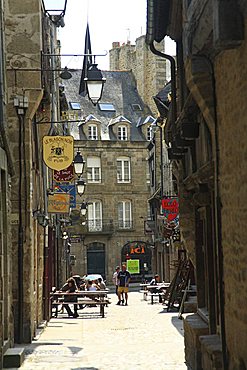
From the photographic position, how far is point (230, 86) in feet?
25.5

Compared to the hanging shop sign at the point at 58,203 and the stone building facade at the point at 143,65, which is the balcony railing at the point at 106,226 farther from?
the hanging shop sign at the point at 58,203

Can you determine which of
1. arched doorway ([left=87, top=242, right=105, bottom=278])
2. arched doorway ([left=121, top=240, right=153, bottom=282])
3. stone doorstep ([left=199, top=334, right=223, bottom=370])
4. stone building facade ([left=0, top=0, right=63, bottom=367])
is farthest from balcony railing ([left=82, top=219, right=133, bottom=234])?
stone doorstep ([left=199, top=334, right=223, bottom=370])

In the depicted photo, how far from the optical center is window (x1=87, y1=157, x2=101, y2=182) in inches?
2208

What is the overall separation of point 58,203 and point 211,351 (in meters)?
12.3

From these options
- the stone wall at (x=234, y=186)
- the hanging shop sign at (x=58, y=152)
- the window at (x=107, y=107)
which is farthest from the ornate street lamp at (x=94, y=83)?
the window at (x=107, y=107)

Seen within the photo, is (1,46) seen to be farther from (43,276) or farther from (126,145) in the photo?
(126,145)

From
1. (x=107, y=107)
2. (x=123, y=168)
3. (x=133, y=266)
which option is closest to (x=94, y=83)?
(x=133, y=266)

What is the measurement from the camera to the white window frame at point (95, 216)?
5616 centimetres

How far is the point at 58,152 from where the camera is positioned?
1728 centimetres

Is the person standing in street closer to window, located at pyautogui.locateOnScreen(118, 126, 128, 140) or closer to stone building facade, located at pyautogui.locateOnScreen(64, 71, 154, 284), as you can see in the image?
stone building facade, located at pyautogui.locateOnScreen(64, 71, 154, 284)

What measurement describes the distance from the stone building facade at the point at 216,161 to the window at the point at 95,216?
43427mm

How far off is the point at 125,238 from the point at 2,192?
44.5 metres

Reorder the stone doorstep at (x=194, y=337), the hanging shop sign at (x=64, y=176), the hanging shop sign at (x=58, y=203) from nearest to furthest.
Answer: the stone doorstep at (x=194, y=337) < the hanging shop sign at (x=58, y=203) < the hanging shop sign at (x=64, y=176)

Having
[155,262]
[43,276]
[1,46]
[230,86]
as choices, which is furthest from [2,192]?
[155,262]
